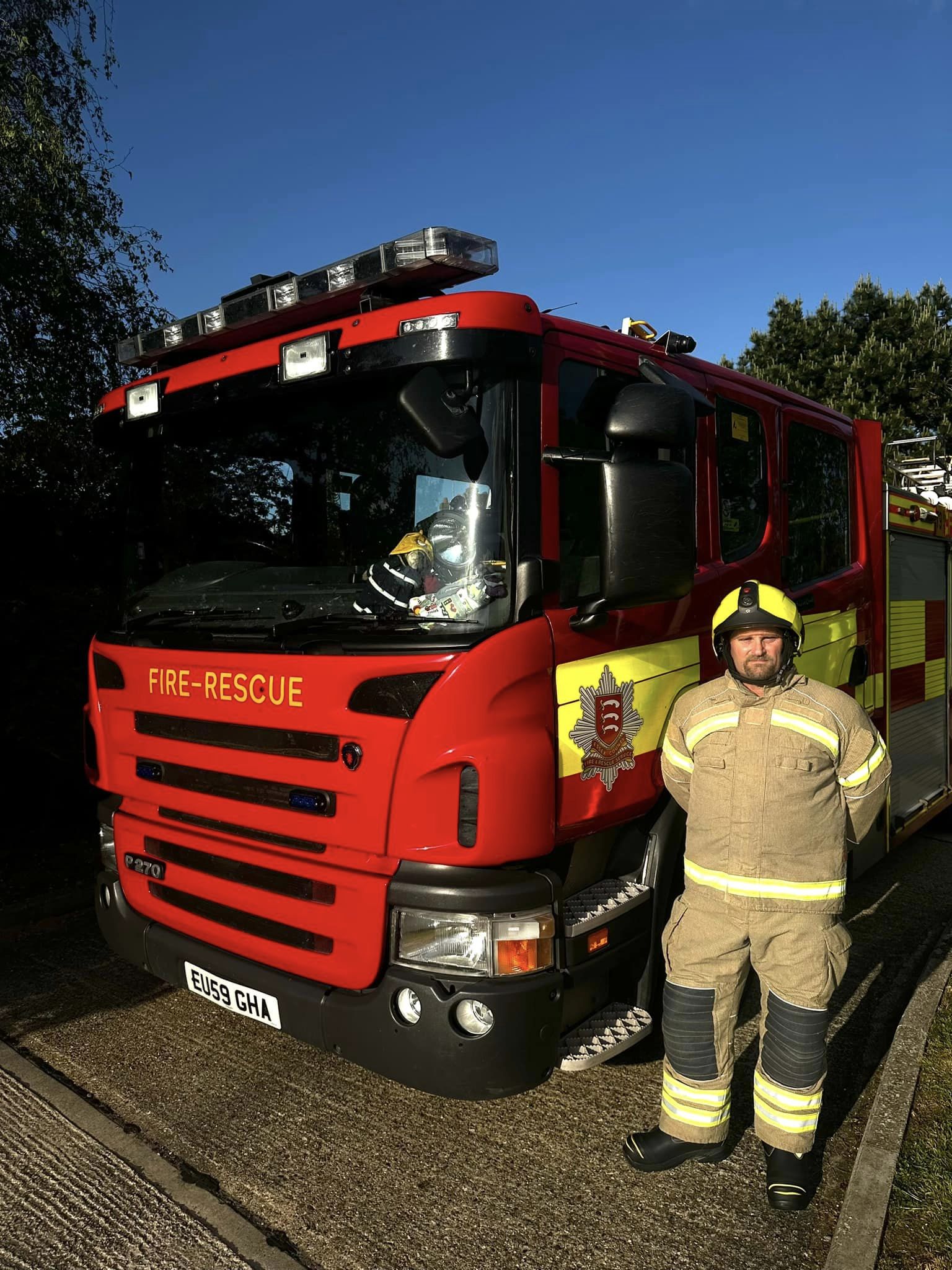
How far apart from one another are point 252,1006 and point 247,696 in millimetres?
946

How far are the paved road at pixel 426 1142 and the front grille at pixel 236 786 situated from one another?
3.56ft

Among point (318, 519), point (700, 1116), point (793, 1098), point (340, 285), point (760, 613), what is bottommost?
point (700, 1116)

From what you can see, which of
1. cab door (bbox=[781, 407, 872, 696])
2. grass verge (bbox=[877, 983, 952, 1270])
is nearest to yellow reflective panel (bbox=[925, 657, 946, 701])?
cab door (bbox=[781, 407, 872, 696])

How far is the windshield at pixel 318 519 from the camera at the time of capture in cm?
264

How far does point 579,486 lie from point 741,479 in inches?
44.1

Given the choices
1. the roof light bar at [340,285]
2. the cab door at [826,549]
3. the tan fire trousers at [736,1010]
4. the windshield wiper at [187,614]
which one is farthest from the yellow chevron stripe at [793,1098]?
the roof light bar at [340,285]

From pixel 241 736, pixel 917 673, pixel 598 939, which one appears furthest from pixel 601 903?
pixel 917 673

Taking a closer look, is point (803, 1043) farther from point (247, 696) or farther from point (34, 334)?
point (34, 334)

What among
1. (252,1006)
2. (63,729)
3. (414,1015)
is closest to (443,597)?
(414,1015)

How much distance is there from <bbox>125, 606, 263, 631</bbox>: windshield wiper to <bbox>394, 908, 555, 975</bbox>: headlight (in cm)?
110

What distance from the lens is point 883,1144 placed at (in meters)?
2.82

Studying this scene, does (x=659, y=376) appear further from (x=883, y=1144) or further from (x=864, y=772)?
(x=883, y=1144)

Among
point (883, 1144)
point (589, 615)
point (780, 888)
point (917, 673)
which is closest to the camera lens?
point (780, 888)

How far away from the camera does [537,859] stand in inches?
104
